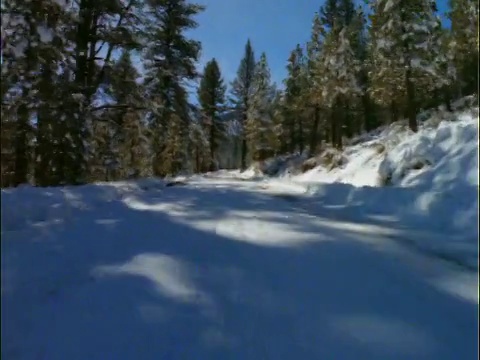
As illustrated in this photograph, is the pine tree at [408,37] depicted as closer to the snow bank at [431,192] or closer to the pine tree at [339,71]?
the pine tree at [339,71]

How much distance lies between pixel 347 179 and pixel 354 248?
13.7m

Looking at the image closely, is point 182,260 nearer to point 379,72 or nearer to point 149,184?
point 149,184

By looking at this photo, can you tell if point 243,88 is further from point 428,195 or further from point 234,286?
point 234,286

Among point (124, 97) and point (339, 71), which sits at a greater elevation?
point (339, 71)

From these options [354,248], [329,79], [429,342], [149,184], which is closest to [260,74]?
[329,79]

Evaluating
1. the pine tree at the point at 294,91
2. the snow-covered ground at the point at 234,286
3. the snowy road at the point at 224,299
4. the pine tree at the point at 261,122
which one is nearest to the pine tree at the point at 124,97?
the snow-covered ground at the point at 234,286

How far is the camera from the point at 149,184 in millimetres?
15047

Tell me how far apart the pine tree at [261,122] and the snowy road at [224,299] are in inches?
1471

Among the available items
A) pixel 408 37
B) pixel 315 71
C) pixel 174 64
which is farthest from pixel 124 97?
pixel 315 71

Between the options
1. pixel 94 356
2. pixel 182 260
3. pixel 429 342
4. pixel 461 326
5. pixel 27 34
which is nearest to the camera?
pixel 94 356

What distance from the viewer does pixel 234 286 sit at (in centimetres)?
357

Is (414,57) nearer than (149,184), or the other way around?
(149,184)

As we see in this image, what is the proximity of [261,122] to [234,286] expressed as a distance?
40.3 metres

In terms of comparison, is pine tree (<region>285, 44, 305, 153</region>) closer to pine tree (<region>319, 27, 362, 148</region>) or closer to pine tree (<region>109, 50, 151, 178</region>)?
pine tree (<region>319, 27, 362, 148</region>)
